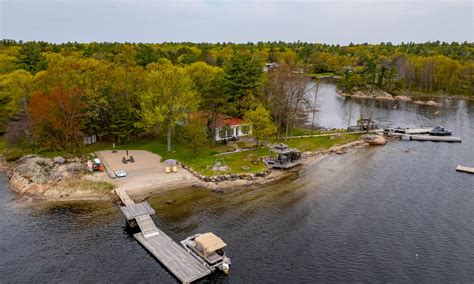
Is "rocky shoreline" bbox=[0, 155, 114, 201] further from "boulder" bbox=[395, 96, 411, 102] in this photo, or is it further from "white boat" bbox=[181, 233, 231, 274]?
"boulder" bbox=[395, 96, 411, 102]

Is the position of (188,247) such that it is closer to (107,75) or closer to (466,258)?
(466,258)

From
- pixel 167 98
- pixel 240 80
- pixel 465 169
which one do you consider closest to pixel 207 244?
pixel 167 98

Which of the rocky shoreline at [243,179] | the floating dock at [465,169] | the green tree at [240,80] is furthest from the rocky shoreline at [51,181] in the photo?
the floating dock at [465,169]

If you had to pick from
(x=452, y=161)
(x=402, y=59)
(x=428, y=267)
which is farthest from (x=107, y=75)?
(x=402, y=59)

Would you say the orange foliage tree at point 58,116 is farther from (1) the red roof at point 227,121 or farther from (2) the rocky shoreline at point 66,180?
Answer: (1) the red roof at point 227,121

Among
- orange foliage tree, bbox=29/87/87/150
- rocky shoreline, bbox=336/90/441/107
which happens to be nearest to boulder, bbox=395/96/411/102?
rocky shoreline, bbox=336/90/441/107

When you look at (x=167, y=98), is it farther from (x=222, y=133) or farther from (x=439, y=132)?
(x=439, y=132)
